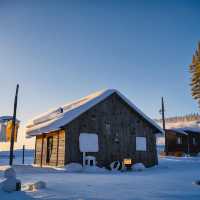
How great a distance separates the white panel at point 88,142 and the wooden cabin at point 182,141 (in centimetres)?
2510

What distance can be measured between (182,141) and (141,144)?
22.0 meters

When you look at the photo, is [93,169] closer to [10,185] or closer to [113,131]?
[113,131]

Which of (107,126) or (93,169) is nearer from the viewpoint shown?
(93,169)

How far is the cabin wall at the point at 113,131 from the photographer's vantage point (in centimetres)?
1986

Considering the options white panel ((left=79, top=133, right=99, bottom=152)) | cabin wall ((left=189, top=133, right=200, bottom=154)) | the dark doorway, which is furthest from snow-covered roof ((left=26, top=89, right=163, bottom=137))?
cabin wall ((left=189, top=133, right=200, bottom=154))

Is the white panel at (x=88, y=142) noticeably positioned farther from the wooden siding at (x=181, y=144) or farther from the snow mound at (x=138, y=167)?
the wooden siding at (x=181, y=144)

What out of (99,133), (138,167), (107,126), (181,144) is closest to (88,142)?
(99,133)

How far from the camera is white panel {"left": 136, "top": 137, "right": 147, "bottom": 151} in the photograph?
2309 cm

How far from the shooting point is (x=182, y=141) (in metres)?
43.0

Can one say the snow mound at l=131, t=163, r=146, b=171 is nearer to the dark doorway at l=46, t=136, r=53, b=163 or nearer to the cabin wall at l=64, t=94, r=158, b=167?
the cabin wall at l=64, t=94, r=158, b=167

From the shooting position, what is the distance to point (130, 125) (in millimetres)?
23031

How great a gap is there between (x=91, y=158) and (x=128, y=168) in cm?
330

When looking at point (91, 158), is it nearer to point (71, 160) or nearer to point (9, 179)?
point (71, 160)

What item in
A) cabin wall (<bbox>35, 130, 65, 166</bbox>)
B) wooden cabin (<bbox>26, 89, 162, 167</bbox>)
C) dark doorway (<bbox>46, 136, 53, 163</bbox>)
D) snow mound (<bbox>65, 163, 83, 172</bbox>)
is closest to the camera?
snow mound (<bbox>65, 163, 83, 172</bbox>)
